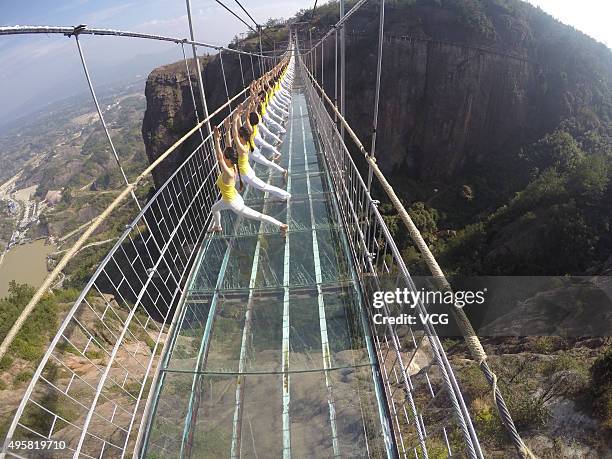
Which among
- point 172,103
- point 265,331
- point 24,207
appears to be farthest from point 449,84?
point 24,207

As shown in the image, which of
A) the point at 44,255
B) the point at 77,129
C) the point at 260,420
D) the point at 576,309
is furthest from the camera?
the point at 77,129

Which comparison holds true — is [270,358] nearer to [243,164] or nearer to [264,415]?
[264,415]

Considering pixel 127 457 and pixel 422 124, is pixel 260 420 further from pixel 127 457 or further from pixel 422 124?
pixel 422 124

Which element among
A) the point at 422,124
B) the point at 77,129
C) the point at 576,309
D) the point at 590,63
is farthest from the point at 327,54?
the point at 77,129

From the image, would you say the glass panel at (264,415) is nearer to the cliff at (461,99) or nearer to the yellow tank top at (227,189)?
the yellow tank top at (227,189)

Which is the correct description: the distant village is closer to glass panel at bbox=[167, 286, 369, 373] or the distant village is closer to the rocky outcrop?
the rocky outcrop

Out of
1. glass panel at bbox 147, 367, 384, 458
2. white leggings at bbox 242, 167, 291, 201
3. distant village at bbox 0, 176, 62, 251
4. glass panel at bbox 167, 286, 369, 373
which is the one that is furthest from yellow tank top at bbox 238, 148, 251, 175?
distant village at bbox 0, 176, 62, 251
